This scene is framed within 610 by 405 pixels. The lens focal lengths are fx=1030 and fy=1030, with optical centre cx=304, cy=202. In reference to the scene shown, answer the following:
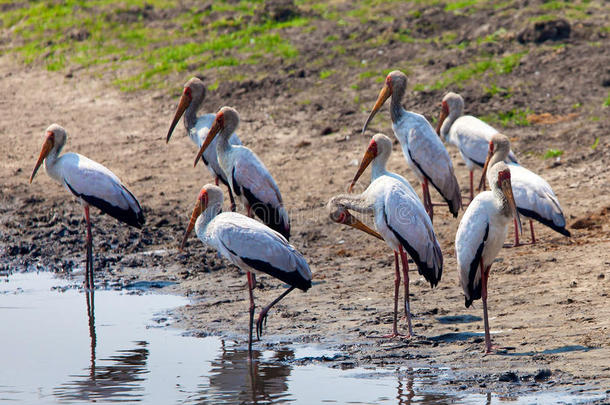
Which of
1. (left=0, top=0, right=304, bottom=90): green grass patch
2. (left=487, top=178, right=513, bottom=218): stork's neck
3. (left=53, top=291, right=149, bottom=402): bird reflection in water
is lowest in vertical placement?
(left=53, top=291, right=149, bottom=402): bird reflection in water

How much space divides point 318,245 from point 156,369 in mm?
3127

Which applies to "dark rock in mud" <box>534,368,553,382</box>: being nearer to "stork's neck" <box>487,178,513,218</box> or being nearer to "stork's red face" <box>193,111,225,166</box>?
"stork's neck" <box>487,178,513,218</box>

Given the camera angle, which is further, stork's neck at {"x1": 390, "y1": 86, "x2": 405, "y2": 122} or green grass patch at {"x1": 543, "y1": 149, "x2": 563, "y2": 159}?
green grass patch at {"x1": 543, "y1": 149, "x2": 563, "y2": 159}

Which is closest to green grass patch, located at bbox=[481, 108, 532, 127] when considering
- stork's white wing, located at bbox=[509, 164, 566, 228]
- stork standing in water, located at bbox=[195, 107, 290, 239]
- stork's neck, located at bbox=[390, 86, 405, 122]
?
stork's neck, located at bbox=[390, 86, 405, 122]

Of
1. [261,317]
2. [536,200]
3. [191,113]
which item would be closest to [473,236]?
[261,317]

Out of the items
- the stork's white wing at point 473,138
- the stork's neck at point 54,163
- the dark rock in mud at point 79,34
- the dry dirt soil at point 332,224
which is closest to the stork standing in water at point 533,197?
the dry dirt soil at point 332,224

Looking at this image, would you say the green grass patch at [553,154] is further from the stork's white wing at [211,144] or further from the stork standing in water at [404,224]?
the stork standing in water at [404,224]

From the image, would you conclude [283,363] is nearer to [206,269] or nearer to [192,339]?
[192,339]

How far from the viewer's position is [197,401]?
6.23 m

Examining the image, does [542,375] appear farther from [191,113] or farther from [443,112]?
[191,113]

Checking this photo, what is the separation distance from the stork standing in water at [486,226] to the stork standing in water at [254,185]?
8.36ft

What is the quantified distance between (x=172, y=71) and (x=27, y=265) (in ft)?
18.6

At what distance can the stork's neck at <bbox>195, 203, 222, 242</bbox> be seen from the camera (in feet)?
24.5

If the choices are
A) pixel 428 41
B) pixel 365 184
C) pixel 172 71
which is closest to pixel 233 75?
pixel 172 71
